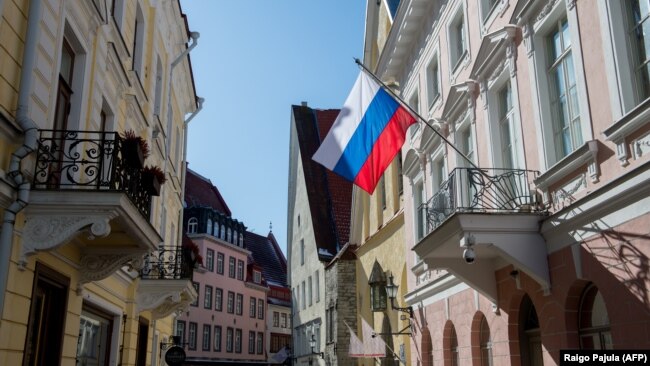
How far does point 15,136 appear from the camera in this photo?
6.71 meters

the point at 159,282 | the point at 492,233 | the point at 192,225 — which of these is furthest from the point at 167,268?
the point at 192,225

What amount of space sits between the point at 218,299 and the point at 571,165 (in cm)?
4864

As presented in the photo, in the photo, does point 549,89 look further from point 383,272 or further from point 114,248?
point 383,272

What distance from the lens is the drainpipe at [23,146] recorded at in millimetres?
6438

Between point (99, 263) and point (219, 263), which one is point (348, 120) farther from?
point (219, 263)

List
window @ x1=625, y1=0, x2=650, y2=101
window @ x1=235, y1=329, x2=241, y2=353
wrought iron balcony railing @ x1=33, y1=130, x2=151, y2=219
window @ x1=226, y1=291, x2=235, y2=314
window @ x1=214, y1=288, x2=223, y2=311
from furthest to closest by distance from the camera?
window @ x1=235, y1=329, x2=241, y2=353, window @ x1=226, y1=291, x2=235, y2=314, window @ x1=214, y1=288, x2=223, y2=311, wrought iron balcony railing @ x1=33, y1=130, x2=151, y2=219, window @ x1=625, y1=0, x2=650, y2=101

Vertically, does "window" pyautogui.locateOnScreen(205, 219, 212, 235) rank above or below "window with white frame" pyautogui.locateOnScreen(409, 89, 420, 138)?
above

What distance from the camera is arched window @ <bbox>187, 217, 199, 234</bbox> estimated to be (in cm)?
5180

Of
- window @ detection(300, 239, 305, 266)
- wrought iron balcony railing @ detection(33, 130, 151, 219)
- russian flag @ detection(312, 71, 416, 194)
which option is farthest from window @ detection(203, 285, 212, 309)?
wrought iron balcony railing @ detection(33, 130, 151, 219)

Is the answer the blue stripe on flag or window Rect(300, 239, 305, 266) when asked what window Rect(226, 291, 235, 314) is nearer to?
window Rect(300, 239, 305, 266)

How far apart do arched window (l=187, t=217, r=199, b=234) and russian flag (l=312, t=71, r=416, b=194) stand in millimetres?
41575

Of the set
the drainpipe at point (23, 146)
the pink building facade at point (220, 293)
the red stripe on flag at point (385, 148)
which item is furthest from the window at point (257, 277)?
the drainpipe at point (23, 146)

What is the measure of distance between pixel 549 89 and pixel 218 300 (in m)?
47.8

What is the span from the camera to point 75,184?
7.08 meters
